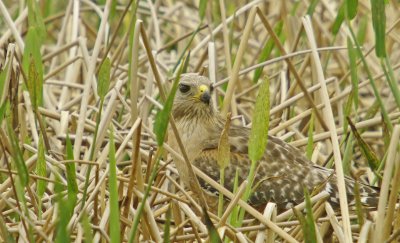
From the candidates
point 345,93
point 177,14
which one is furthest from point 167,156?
point 177,14

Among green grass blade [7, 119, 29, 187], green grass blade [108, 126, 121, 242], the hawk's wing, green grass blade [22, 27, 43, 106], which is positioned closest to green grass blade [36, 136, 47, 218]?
green grass blade [22, 27, 43, 106]

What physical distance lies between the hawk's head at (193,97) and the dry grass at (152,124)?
11 cm

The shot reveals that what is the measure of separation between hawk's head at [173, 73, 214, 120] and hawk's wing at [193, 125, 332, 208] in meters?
0.32

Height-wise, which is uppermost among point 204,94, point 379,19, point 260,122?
point 379,19

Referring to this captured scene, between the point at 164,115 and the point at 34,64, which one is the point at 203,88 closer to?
the point at 34,64

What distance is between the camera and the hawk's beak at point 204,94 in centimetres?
604

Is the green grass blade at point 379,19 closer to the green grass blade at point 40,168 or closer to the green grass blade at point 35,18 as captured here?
the green grass blade at point 40,168

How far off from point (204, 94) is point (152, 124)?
62cm

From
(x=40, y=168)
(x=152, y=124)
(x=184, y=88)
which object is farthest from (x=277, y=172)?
(x=40, y=168)

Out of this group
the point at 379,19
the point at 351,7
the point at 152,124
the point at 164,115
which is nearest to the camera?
the point at 164,115

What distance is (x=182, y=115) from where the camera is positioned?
251 inches

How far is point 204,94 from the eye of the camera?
606 centimetres

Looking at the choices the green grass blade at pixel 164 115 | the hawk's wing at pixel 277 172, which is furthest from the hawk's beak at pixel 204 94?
the green grass blade at pixel 164 115

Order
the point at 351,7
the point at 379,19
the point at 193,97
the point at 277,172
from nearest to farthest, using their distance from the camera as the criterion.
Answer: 1. the point at 379,19
2. the point at 351,7
3. the point at 277,172
4. the point at 193,97
